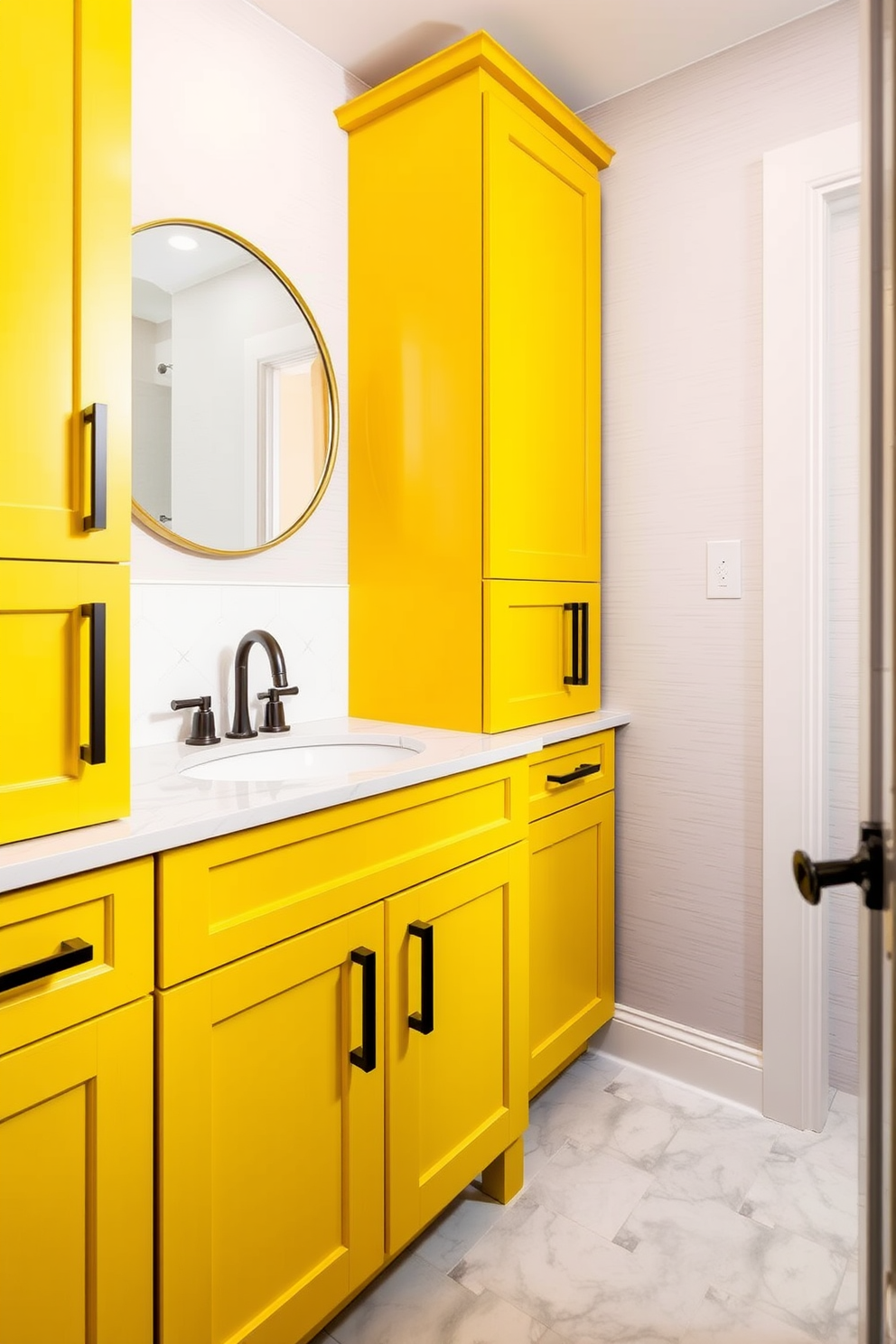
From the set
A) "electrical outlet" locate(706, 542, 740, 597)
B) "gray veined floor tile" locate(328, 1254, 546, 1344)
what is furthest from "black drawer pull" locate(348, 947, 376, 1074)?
"electrical outlet" locate(706, 542, 740, 597)

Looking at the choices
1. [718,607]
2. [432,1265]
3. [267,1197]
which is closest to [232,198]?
[718,607]

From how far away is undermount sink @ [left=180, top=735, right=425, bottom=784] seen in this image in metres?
1.63

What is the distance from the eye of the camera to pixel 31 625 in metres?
0.96

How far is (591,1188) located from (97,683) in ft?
4.60

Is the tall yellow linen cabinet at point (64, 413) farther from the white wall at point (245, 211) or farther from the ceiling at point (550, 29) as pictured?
the ceiling at point (550, 29)

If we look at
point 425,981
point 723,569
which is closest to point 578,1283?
point 425,981

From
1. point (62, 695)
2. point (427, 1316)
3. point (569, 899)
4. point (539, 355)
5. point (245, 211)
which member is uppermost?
point (245, 211)

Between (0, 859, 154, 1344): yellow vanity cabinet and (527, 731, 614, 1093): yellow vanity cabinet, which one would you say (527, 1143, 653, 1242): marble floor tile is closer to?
(527, 731, 614, 1093): yellow vanity cabinet

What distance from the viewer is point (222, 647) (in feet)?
5.69

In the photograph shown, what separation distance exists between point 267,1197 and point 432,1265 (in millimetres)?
512

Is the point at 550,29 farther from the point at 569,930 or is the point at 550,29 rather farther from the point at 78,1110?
the point at 78,1110

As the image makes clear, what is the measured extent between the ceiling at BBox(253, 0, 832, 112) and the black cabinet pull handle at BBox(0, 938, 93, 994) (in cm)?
190

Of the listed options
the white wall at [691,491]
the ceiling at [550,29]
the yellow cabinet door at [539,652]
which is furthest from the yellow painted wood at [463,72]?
the yellow cabinet door at [539,652]

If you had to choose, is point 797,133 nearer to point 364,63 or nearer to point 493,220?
point 493,220
